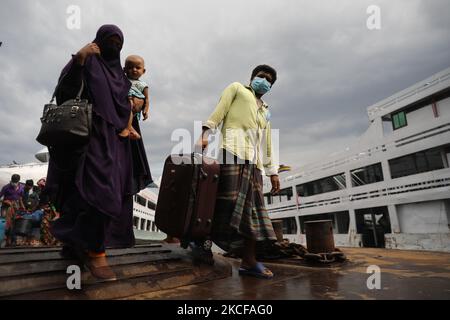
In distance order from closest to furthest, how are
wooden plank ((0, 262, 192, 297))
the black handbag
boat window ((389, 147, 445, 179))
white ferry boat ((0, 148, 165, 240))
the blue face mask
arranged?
wooden plank ((0, 262, 192, 297)) < the black handbag < the blue face mask < white ferry boat ((0, 148, 165, 240)) < boat window ((389, 147, 445, 179))

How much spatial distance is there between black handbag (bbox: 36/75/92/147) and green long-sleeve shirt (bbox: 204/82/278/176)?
3.08 feet

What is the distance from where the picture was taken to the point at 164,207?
2025 millimetres

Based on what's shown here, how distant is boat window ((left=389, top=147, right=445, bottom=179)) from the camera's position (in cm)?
1314

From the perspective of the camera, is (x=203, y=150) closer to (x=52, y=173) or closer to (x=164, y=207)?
(x=164, y=207)

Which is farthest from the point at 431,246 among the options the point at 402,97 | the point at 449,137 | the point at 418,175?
the point at 402,97

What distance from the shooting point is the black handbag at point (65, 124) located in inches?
56.3

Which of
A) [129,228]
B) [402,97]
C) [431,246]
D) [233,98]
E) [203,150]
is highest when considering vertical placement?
[402,97]

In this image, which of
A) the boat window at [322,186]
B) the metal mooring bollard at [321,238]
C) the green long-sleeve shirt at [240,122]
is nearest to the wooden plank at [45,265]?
the green long-sleeve shirt at [240,122]

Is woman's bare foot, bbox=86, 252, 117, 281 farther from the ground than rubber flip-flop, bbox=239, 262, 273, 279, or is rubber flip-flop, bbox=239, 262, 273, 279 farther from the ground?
woman's bare foot, bbox=86, 252, 117, 281

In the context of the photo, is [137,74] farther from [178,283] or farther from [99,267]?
[178,283]

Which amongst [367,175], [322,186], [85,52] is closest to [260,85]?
[85,52]

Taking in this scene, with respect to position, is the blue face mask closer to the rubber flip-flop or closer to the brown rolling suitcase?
the brown rolling suitcase

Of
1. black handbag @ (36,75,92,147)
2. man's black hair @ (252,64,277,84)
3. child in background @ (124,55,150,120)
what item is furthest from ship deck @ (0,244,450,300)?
man's black hair @ (252,64,277,84)

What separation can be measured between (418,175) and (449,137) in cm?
208
